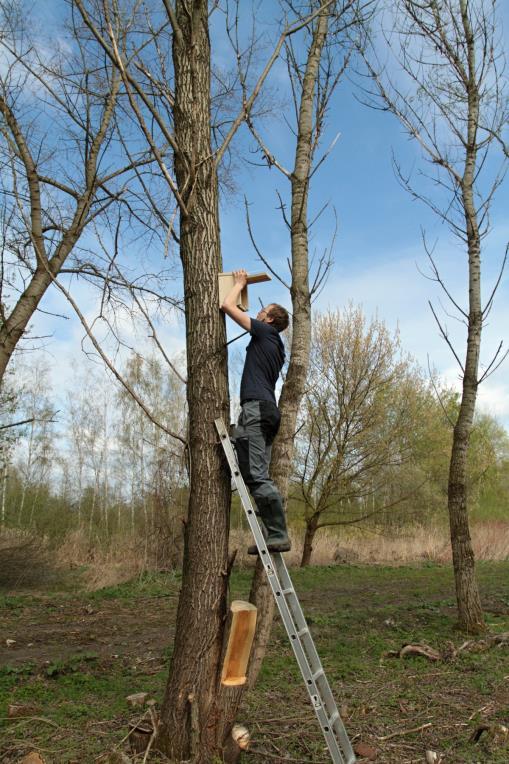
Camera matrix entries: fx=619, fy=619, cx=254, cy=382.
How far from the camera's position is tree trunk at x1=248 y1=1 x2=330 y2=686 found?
5238 mm

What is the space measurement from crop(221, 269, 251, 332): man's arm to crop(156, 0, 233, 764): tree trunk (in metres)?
0.10

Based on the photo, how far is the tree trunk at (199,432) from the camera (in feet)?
11.6

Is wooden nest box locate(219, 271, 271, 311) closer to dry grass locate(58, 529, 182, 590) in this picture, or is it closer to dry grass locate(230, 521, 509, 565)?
dry grass locate(58, 529, 182, 590)

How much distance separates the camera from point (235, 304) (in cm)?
394

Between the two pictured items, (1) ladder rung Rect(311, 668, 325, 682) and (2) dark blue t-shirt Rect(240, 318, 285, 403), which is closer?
(1) ladder rung Rect(311, 668, 325, 682)

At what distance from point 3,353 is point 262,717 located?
21.0 feet

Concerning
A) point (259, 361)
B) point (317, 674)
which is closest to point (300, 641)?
point (317, 674)

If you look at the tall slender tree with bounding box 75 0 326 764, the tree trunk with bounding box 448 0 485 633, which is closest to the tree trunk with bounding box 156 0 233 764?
the tall slender tree with bounding box 75 0 326 764

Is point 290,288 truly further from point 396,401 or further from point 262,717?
point 396,401

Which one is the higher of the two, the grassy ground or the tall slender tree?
the tall slender tree

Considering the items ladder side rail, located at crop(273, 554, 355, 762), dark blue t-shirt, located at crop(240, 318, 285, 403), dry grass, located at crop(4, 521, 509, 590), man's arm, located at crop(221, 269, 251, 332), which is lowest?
ladder side rail, located at crop(273, 554, 355, 762)

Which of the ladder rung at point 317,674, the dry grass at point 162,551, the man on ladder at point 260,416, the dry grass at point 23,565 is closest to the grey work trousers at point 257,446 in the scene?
the man on ladder at point 260,416

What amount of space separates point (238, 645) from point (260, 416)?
4.43 ft

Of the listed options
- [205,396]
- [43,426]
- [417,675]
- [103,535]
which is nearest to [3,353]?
[205,396]
